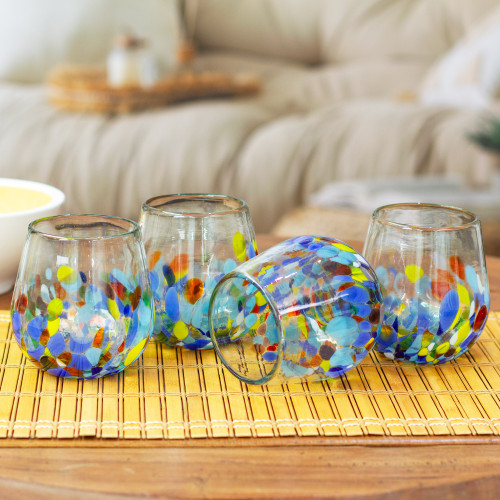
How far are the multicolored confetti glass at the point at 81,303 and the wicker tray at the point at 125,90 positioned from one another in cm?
152

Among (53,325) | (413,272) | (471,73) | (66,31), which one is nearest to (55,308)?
(53,325)

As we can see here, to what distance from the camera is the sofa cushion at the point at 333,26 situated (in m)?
2.32

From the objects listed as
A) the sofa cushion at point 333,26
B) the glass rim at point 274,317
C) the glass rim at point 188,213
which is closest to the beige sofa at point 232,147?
the sofa cushion at point 333,26

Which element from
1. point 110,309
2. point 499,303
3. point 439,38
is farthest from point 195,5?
point 110,309

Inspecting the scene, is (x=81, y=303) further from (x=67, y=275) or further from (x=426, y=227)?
(x=426, y=227)

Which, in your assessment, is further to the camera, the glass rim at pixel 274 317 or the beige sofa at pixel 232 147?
the beige sofa at pixel 232 147

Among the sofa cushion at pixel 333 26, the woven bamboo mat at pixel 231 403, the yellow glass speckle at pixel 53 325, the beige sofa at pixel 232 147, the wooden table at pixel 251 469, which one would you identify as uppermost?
the yellow glass speckle at pixel 53 325

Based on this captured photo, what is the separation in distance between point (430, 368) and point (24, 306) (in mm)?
301

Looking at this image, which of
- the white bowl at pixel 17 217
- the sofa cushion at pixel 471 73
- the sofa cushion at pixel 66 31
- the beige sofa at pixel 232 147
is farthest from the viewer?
the sofa cushion at pixel 66 31

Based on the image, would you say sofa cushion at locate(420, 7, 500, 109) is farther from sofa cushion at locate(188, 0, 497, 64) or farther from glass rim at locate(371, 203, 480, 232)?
glass rim at locate(371, 203, 480, 232)

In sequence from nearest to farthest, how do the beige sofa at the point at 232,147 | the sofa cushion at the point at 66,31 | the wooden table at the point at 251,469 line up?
the wooden table at the point at 251,469 < the beige sofa at the point at 232,147 < the sofa cushion at the point at 66,31

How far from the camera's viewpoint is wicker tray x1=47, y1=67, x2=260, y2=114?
1974mm

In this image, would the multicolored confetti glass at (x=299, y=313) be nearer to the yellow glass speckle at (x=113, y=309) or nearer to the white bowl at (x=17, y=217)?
the yellow glass speckle at (x=113, y=309)

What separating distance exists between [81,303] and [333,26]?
2.12m
